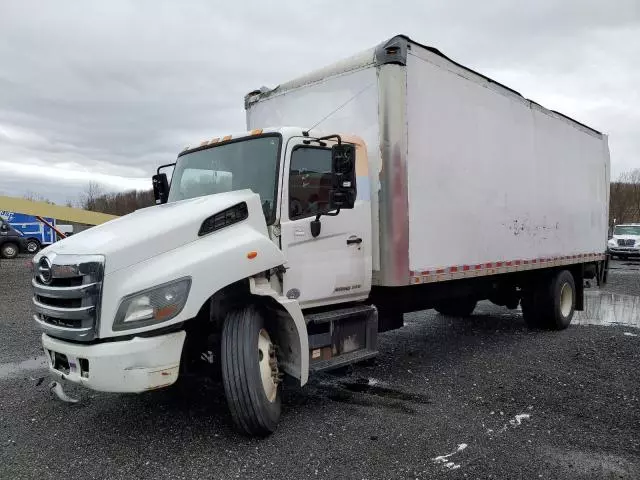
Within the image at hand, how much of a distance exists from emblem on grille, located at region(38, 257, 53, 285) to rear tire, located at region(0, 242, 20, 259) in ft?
73.2

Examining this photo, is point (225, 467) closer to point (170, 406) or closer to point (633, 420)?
point (170, 406)

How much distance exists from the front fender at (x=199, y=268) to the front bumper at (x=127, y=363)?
108 millimetres

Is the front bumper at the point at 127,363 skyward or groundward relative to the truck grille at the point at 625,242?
skyward

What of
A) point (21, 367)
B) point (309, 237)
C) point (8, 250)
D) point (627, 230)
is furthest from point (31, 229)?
point (627, 230)

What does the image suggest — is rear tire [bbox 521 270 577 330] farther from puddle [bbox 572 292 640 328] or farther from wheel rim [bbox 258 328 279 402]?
wheel rim [bbox 258 328 279 402]

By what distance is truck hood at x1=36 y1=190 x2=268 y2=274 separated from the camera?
3.54 metres

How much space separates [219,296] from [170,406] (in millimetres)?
1405

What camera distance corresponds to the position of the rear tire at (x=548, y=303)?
8.13 metres

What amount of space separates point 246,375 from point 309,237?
1366mm

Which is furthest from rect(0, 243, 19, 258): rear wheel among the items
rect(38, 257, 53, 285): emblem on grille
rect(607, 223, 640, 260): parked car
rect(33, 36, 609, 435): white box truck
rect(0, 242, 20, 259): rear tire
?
rect(607, 223, 640, 260): parked car

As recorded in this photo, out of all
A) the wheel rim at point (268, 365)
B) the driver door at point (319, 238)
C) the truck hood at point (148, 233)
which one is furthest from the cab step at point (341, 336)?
the truck hood at point (148, 233)

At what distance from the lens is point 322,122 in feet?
18.2

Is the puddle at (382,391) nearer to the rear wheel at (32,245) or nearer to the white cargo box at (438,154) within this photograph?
the white cargo box at (438,154)

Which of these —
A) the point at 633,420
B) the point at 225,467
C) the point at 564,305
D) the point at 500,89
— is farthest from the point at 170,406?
the point at 564,305
